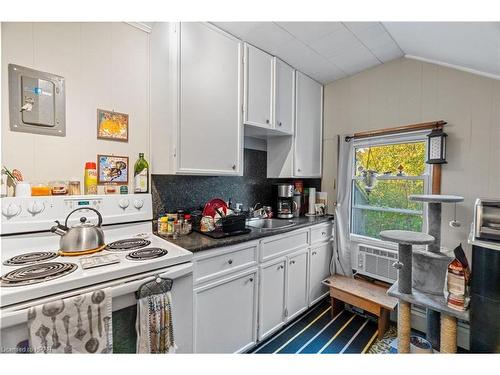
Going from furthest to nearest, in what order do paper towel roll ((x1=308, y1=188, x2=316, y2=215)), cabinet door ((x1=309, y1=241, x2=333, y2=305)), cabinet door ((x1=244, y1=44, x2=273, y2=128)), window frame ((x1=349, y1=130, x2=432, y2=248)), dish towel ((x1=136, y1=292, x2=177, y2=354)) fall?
paper towel roll ((x1=308, y1=188, x2=316, y2=215)) → cabinet door ((x1=309, y1=241, x2=333, y2=305)) → window frame ((x1=349, y1=130, x2=432, y2=248)) → cabinet door ((x1=244, y1=44, x2=273, y2=128)) → dish towel ((x1=136, y1=292, x2=177, y2=354))

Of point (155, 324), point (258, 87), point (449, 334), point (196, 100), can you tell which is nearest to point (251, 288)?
point (155, 324)

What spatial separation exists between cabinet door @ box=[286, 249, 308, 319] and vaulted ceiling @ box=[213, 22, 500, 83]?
5.93 feet

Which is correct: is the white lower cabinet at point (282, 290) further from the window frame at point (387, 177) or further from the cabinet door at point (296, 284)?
the window frame at point (387, 177)

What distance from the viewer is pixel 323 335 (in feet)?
6.19

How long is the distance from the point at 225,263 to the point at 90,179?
1.02 meters

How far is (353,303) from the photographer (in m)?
2.05

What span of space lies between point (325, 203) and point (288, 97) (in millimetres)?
1251

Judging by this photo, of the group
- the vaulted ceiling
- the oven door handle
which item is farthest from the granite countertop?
the vaulted ceiling

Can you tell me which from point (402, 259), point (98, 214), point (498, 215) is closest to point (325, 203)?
point (402, 259)

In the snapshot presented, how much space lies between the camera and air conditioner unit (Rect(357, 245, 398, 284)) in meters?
2.14

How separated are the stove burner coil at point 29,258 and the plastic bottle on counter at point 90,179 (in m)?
0.42

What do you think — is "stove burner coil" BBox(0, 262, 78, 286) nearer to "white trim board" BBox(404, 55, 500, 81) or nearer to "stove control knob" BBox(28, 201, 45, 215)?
"stove control knob" BBox(28, 201, 45, 215)

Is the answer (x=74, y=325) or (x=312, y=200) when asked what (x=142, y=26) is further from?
(x=312, y=200)
